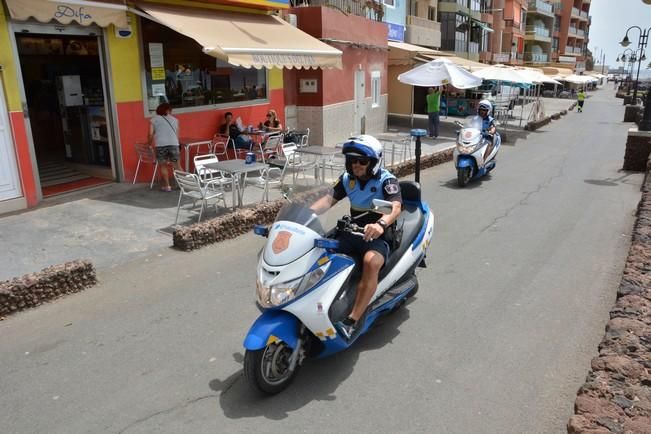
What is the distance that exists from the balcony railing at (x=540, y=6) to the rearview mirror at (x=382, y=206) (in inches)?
2940

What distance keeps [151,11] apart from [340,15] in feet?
22.7

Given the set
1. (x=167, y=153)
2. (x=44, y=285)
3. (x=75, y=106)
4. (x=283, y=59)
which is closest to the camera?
(x=44, y=285)

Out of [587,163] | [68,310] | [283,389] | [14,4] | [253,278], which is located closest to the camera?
[283,389]

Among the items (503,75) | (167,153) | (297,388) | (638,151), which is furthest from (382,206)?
(503,75)

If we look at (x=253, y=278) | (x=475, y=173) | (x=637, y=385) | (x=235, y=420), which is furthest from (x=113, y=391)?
(x=475, y=173)

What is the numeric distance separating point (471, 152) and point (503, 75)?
1035 centimetres

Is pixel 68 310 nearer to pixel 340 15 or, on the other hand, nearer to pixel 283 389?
pixel 283 389

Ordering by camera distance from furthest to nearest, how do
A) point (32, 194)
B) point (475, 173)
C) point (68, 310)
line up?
point (475, 173) < point (32, 194) < point (68, 310)

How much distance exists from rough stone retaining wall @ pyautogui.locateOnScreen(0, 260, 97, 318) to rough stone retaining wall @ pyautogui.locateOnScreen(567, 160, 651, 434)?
185 inches

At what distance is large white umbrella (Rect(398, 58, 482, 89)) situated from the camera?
16000 mm

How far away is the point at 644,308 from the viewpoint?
402 centimetres

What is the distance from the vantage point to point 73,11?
7953mm

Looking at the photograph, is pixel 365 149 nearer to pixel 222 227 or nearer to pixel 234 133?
pixel 222 227

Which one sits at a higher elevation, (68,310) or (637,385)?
(637,385)
